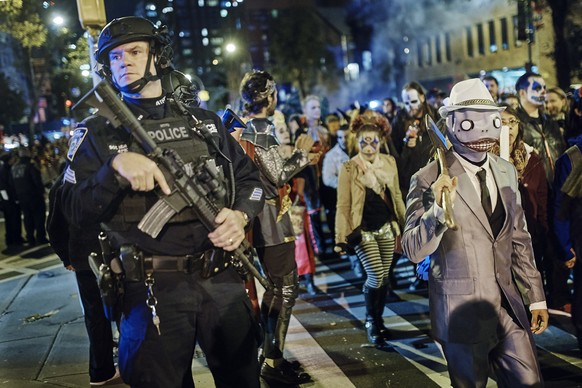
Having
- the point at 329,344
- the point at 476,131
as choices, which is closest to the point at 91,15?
the point at 329,344

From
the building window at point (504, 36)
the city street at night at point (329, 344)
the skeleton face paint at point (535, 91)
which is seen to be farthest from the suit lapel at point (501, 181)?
the building window at point (504, 36)

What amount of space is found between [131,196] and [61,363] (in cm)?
352

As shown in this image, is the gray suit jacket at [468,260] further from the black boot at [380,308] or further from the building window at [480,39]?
the building window at [480,39]

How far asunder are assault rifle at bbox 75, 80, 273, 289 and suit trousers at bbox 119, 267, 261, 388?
0.95 ft

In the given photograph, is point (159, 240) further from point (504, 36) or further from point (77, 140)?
point (504, 36)

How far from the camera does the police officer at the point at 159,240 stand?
302cm

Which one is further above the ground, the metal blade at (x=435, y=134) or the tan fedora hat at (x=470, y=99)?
the tan fedora hat at (x=470, y=99)

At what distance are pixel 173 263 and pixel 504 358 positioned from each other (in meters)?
1.87

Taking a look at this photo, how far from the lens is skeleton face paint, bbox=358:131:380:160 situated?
6.16 m

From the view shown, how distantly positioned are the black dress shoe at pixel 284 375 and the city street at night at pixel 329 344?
8 cm

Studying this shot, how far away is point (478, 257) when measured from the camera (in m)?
3.40

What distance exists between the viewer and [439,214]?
3146 mm

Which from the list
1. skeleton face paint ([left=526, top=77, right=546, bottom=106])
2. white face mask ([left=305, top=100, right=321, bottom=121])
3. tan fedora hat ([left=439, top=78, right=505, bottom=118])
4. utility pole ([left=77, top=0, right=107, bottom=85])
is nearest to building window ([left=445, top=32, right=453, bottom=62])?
white face mask ([left=305, top=100, right=321, bottom=121])

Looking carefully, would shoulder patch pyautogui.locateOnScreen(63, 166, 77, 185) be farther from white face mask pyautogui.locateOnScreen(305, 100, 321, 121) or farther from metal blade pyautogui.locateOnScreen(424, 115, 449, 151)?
white face mask pyautogui.locateOnScreen(305, 100, 321, 121)
